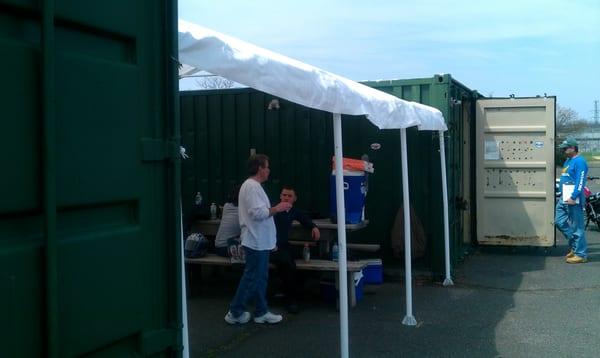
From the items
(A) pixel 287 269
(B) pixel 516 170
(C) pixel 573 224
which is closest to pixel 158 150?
(A) pixel 287 269

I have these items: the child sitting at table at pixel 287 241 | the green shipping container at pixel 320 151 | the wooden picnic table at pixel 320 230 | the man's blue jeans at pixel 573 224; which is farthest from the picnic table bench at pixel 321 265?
the man's blue jeans at pixel 573 224

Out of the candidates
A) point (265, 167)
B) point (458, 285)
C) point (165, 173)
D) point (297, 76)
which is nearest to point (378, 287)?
point (458, 285)

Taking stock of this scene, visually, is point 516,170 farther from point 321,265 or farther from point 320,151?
point 321,265

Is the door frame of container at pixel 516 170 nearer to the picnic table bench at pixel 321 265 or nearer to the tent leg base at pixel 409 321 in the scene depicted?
the picnic table bench at pixel 321 265

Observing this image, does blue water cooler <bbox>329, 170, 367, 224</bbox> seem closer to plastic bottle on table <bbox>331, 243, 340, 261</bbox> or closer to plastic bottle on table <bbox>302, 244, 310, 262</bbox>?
plastic bottle on table <bbox>331, 243, 340, 261</bbox>

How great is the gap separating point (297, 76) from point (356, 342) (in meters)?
2.76

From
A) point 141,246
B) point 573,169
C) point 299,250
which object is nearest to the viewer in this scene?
point 141,246

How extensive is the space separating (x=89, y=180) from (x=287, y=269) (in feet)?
17.4

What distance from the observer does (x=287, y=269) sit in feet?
23.3

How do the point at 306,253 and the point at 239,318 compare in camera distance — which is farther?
the point at 306,253

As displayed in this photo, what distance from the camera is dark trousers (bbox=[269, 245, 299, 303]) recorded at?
6969mm

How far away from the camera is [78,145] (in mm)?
1868

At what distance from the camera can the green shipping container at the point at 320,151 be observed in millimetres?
8609

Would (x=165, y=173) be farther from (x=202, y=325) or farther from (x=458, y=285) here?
(x=458, y=285)
